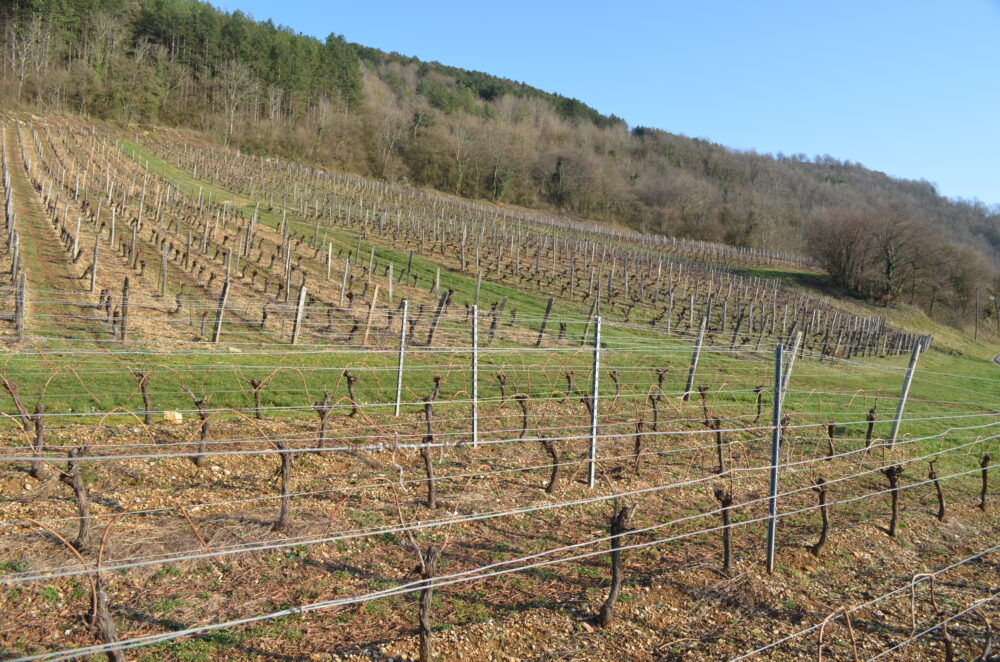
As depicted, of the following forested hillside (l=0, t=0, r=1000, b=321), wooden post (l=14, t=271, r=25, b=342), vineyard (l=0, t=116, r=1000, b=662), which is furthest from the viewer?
forested hillside (l=0, t=0, r=1000, b=321)

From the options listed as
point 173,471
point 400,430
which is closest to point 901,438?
point 400,430

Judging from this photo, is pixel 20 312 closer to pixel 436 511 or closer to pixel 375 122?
pixel 436 511

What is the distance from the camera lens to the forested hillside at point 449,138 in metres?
47.8

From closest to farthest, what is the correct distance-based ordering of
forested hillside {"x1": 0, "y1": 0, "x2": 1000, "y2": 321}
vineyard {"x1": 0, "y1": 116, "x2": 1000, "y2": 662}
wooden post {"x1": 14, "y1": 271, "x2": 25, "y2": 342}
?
1. vineyard {"x1": 0, "y1": 116, "x2": 1000, "y2": 662}
2. wooden post {"x1": 14, "y1": 271, "x2": 25, "y2": 342}
3. forested hillside {"x1": 0, "y1": 0, "x2": 1000, "y2": 321}

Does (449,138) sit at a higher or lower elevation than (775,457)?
higher

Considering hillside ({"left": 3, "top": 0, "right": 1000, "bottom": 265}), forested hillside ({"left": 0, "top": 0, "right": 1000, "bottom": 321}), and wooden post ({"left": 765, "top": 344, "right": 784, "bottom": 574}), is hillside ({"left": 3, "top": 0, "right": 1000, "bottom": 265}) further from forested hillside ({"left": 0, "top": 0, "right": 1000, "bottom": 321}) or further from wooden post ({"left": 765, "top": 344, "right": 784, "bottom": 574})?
wooden post ({"left": 765, "top": 344, "right": 784, "bottom": 574})

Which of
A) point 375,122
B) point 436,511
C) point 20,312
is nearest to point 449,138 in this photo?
point 375,122

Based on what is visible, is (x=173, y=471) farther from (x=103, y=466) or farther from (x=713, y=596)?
(x=713, y=596)

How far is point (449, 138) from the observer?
74.2m

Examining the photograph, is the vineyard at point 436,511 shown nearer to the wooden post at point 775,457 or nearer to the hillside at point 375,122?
the wooden post at point 775,457

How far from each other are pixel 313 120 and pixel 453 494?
71.1 m

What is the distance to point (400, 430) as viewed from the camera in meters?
7.96

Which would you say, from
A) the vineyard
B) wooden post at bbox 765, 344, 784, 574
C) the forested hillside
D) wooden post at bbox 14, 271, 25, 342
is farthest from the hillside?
wooden post at bbox 765, 344, 784, 574

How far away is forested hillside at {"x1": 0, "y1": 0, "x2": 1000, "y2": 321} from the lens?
4775 cm
